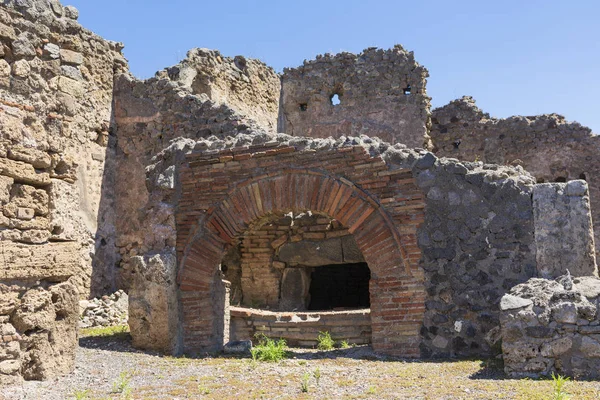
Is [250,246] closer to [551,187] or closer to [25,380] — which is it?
[551,187]

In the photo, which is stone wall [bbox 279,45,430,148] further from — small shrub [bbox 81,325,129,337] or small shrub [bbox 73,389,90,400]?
small shrub [bbox 73,389,90,400]

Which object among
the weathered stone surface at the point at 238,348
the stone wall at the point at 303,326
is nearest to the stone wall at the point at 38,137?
the weathered stone surface at the point at 238,348

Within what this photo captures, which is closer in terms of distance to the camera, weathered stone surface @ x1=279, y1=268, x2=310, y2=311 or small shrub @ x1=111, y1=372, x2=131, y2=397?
small shrub @ x1=111, y1=372, x2=131, y2=397

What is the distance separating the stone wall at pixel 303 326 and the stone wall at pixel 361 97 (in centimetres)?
588

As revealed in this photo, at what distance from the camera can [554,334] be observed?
5.16 metres

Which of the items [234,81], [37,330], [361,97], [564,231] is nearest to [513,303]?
[564,231]

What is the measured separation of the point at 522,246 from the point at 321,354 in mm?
2518

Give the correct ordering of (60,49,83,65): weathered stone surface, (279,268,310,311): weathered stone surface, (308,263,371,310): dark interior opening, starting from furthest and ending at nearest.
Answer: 1. (308,263,371,310): dark interior opening
2. (279,268,310,311): weathered stone surface
3. (60,49,83,65): weathered stone surface

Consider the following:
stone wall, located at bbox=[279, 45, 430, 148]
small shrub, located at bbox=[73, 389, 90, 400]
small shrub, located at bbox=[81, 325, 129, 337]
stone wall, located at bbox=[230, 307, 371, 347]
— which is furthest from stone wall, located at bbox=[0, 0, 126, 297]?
stone wall, located at bbox=[279, 45, 430, 148]

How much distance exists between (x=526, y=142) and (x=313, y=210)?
8.28 m

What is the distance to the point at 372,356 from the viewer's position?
648 cm

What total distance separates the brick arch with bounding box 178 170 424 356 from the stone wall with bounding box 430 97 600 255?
24.5ft

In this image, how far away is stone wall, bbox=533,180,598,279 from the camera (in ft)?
19.8

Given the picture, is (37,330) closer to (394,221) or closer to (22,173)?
(22,173)
